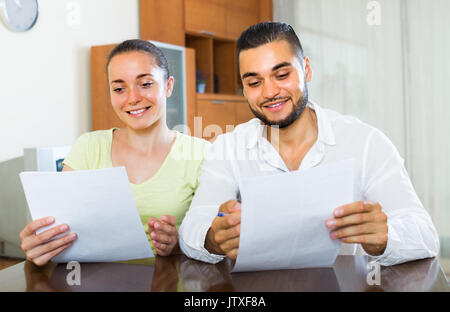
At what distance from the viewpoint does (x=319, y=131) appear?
132 centimetres

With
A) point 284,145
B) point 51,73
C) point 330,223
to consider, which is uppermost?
point 51,73

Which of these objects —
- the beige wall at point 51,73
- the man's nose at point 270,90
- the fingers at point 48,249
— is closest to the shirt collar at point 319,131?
the man's nose at point 270,90

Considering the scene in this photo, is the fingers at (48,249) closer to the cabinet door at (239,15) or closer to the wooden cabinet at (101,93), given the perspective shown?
the wooden cabinet at (101,93)

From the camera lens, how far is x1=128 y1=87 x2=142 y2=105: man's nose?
150 cm

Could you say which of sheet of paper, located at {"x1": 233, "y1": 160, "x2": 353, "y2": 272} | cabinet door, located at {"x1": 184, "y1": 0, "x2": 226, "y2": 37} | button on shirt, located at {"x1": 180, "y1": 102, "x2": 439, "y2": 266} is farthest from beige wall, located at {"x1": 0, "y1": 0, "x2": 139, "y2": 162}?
sheet of paper, located at {"x1": 233, "y1": 160, "x2": 353, "y2": 272}

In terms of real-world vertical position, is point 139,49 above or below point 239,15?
below

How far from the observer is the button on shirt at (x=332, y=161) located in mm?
1019

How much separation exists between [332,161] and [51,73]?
2.33m

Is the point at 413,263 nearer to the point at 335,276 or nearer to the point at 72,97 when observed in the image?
the point at 335,276

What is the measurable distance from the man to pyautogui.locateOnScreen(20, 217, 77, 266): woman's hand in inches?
10.4

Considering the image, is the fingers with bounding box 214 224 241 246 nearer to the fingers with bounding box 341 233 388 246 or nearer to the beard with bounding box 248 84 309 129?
the fingers with bounding box 341 233 388 246

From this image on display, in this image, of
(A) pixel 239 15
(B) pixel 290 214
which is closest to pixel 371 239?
(B) pixel 290 214

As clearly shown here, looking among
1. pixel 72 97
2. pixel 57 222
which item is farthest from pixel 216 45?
pixel 57 222

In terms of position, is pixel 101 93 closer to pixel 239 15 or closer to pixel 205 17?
pixel 205 17
